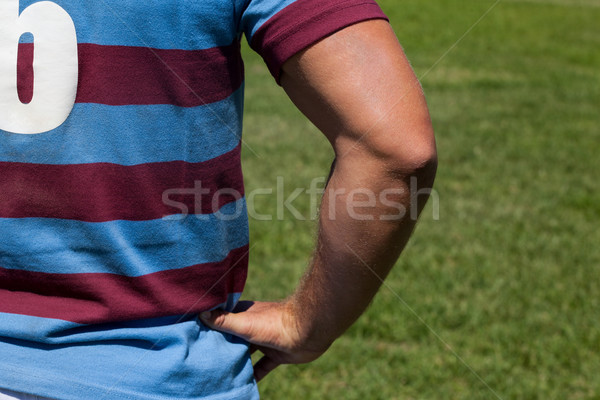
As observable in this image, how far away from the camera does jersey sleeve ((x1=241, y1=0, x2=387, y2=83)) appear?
1.06 m

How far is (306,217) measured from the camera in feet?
18.1

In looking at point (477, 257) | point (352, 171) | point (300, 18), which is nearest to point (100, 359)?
point (352, 171)

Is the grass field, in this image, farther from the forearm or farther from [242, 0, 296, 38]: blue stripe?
[242, 0, 296, 38]: blue stripe

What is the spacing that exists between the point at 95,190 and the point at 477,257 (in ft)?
13.3

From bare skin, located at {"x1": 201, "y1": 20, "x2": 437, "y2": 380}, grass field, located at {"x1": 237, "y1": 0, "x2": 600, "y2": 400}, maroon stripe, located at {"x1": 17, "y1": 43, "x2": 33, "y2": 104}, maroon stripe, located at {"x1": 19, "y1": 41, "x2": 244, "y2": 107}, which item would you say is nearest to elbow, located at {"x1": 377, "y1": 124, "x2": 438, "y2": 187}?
bare skin, located at {"x1": 201, "y1": 20, "x2": 437, "y2": 380}

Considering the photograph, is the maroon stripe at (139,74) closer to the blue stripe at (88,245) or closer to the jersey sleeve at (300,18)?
the jersey sleeve at (300,18)

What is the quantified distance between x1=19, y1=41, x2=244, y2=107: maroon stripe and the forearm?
0.28m

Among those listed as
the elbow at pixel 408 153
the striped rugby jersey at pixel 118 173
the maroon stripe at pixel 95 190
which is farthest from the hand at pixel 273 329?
the elbow at pixel 408 153

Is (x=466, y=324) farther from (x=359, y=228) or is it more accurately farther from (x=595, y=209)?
(x=359, y=228)

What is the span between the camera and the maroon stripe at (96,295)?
1.14m

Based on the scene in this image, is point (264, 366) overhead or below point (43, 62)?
below

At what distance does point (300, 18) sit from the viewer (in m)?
1.06

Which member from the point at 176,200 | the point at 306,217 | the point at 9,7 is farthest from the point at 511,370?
the point at 9,7

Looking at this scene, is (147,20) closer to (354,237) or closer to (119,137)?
(119,137)
